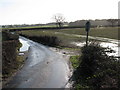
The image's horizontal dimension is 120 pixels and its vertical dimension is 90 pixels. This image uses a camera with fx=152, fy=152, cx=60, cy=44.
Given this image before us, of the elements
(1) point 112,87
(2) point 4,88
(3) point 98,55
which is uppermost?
(3) point 98,55

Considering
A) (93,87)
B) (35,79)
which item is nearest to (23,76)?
(35,79)

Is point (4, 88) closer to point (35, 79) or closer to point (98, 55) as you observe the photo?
point (35, 79)

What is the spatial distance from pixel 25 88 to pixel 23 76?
8.09ft

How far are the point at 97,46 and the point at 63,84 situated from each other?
434 centimetres

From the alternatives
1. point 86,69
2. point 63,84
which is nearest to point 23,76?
point 63,84

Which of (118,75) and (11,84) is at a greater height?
(118,75)

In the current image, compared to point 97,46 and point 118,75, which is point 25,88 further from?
point 97,46

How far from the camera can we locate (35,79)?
10648mm

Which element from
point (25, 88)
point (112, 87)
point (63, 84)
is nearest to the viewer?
point (112, 87)

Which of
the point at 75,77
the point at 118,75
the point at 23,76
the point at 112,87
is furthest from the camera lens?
the point at 23,76

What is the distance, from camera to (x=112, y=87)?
688cm

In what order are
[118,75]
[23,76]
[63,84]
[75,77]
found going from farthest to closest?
[23,76] → [75,77] → [63,84] → [118,75]

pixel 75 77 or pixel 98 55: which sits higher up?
pixel 98 55

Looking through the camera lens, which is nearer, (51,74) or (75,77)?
(75,77)
